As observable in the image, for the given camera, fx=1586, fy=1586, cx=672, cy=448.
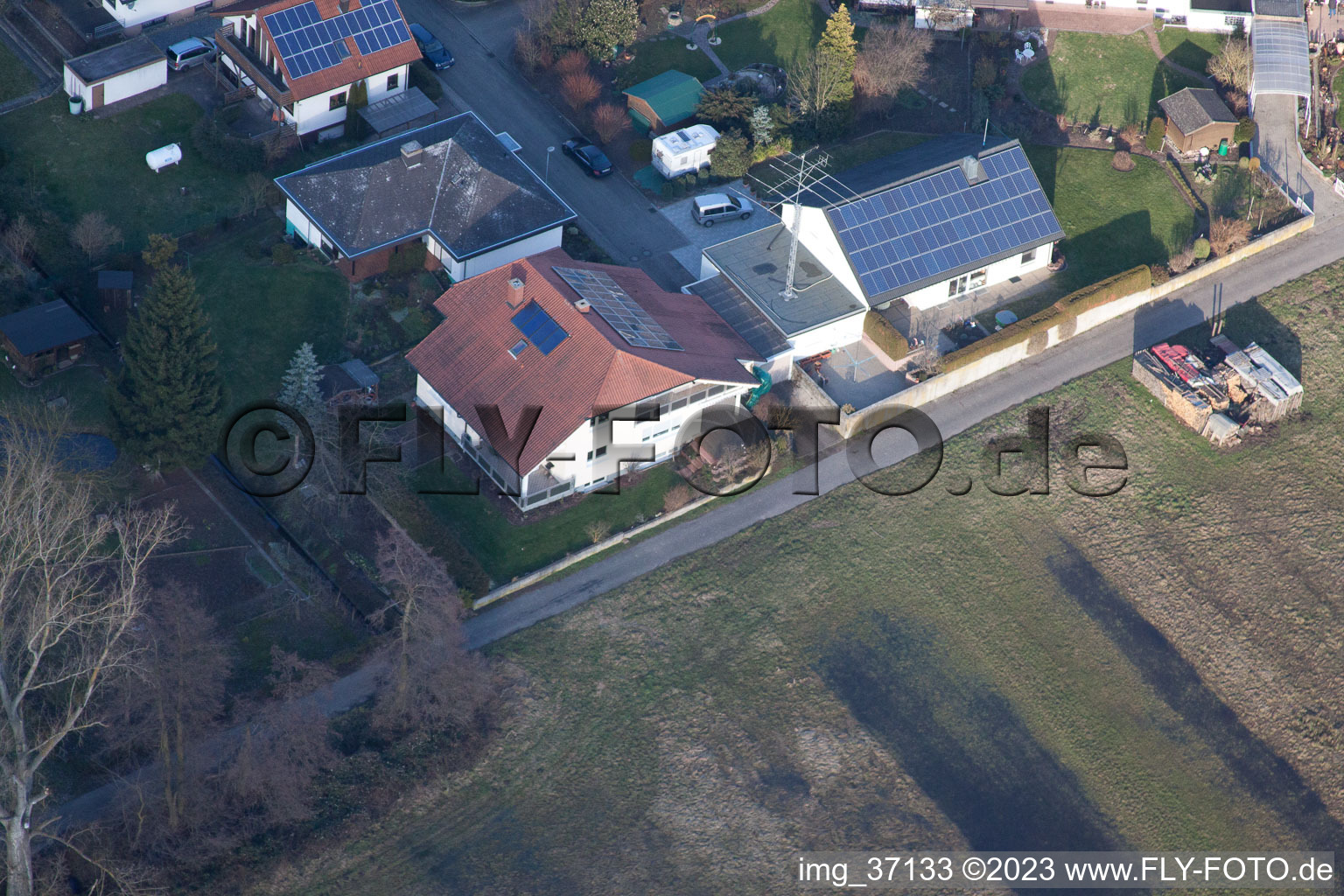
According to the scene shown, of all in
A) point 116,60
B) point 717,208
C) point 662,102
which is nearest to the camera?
point 717,208

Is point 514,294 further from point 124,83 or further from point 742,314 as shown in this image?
point 124,83

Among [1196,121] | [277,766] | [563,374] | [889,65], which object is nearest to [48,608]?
[277,766]

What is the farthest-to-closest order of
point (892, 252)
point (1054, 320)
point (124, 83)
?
point (124, 83), point (1054, 320), point (892, 252)

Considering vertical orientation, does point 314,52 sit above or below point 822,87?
above

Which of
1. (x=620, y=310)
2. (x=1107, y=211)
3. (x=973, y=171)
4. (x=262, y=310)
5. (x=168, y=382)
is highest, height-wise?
(x=168, y=382)

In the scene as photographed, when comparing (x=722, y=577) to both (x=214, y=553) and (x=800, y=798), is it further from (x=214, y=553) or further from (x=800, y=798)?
(x=214, y=553)

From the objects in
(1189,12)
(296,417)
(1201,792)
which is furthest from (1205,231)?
(296,417)
